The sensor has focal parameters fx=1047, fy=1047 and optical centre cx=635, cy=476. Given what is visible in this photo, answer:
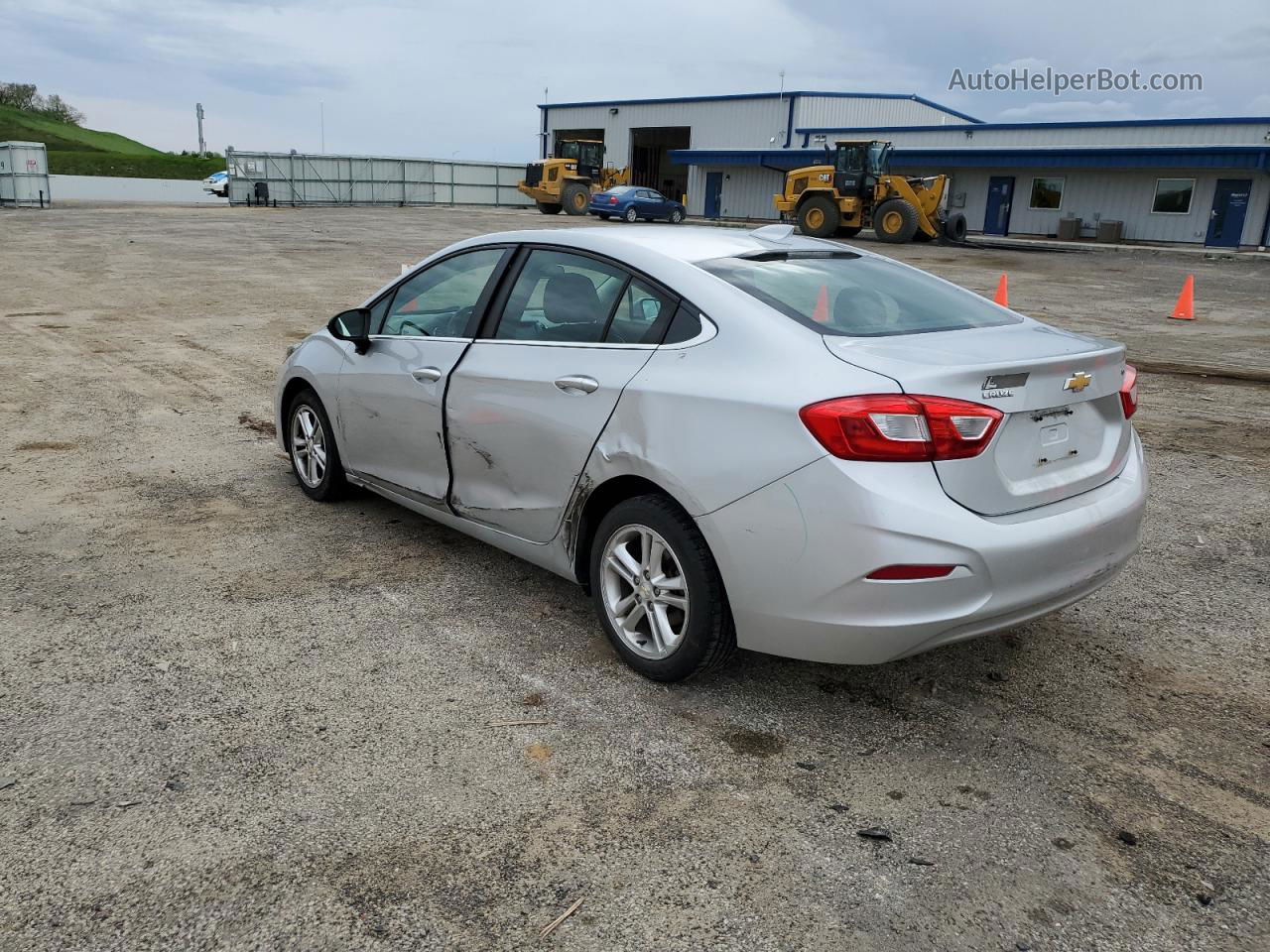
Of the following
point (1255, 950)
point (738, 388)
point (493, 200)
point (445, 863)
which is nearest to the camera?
point (1255, 950)

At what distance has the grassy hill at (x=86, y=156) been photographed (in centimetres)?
7381

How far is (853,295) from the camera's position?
12.6 feet

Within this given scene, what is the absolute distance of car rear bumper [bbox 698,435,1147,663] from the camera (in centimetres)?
297

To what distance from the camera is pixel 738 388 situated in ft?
10.7

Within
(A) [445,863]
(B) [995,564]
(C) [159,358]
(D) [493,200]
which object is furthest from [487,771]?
(D) [493,200]

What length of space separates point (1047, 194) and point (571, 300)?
42153 millimetres

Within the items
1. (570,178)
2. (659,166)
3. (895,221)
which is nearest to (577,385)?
(895,221)

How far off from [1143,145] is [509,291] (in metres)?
40.7

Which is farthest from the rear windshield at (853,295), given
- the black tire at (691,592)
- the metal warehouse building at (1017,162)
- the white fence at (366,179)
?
the white fence at (366,179)

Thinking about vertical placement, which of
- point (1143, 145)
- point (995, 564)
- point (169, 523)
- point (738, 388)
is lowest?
point (169, 523)

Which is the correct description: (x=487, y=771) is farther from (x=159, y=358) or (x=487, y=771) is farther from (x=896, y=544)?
(x=159, y=358)

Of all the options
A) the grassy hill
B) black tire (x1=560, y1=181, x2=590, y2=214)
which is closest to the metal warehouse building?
black tire (x1=560, y1=181, x2=590, y2=214)

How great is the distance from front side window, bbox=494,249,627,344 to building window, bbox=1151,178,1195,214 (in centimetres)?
3983

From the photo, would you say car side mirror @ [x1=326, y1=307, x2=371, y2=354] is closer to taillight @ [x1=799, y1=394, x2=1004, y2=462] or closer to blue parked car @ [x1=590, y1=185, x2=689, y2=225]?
taillight @ [x1=799, y1=394, x2=1004, y2=462]
